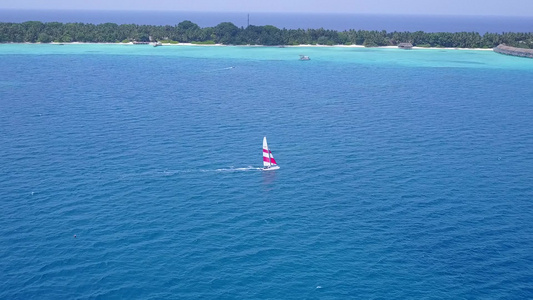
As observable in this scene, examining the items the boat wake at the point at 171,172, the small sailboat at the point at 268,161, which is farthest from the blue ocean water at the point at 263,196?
the small sailboat at the point at 268,161

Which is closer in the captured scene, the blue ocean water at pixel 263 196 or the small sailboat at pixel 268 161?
the blue ocean water at pixel 263 196

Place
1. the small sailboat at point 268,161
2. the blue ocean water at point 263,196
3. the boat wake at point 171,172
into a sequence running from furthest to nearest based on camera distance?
the small sailboat at point 268,161 < the boat wake at point 171,172 < the blue ocean water at point 263,196

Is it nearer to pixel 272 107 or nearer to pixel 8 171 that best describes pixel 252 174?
pixel 8 171

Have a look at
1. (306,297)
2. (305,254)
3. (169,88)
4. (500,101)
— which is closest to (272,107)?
(169,88)

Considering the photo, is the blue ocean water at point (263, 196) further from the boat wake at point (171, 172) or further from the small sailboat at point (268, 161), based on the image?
the small sailboat at point (268, 161)

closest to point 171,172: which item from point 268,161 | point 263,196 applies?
point 268,161

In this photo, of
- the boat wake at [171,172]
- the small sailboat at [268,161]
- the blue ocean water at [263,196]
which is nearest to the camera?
the blue ocean water at [263,196]

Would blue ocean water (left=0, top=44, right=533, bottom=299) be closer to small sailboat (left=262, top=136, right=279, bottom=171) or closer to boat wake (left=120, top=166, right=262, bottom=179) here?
boat wake (left=120, top=166, right=262, bottom=179)

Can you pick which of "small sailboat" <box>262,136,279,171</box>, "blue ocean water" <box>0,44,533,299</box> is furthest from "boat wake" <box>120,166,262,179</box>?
"small sailboat" <box>262,136,279,171</box>
